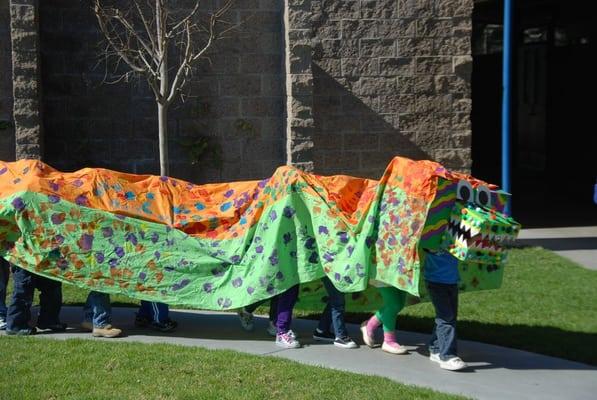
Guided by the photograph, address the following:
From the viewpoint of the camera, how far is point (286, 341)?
7.77 meters

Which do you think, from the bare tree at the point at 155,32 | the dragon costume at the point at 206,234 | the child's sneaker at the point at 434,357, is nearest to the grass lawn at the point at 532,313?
the dragon costume at the point at 206,234

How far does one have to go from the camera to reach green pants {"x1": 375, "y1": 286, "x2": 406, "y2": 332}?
7555 millimetres

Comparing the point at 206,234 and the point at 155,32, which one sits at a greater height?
the point at 155,32

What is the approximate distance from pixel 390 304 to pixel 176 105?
21.0 feet

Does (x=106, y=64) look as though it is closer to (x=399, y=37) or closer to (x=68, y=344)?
(x=399, y=37)

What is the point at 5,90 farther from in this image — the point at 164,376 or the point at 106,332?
the point at 164,376

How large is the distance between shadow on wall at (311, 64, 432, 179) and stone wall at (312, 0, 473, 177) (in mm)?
14

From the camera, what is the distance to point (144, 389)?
645cm

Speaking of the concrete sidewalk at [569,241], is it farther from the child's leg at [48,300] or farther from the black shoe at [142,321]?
the child's leg at [48,300]

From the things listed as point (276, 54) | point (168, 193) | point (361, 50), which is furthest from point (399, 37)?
point (168, 193)

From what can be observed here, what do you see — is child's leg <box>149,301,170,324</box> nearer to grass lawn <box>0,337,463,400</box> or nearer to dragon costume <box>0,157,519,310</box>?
dragon costume <box>0,157,519,310</box>

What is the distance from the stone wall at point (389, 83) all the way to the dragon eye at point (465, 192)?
626 centimetres

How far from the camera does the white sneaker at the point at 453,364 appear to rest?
711cm

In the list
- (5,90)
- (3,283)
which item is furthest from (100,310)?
(5,90)
